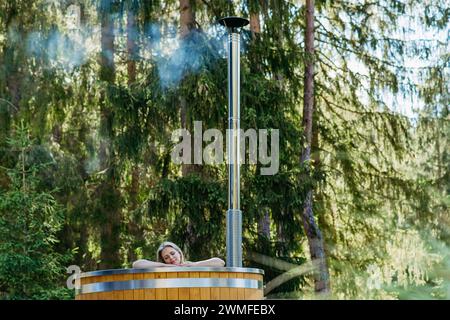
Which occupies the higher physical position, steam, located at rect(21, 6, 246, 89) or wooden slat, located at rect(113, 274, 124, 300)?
steam, located at rect(21, 6, 246, 89)

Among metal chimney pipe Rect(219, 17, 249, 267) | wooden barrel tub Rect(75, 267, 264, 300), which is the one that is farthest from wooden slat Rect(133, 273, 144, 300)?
metal chimney pipe Rect(219, 17, 249, 267)

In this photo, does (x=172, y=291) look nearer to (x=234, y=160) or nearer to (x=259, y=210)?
(x=234, y=160)

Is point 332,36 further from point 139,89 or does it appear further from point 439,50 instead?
point 139,89

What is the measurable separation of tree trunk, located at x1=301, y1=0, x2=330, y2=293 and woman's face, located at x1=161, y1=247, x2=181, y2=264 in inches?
364

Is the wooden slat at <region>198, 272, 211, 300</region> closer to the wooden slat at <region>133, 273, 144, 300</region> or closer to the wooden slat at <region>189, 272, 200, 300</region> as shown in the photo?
the wooden slat at <region>189, 272, 200, 300</region>

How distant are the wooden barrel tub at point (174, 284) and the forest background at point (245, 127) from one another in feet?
23.5

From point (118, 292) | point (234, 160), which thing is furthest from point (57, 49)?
point (118, 292)

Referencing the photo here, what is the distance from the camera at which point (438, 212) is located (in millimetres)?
18844

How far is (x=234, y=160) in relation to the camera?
1088cm

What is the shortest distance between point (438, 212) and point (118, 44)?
729 cm

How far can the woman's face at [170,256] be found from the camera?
8547 millimetres

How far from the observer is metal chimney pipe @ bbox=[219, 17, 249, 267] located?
33.8ft

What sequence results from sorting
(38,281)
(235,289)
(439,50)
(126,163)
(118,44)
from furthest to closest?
(118,44) < (439,50) < (126,163) < (38,281) < (235,289)

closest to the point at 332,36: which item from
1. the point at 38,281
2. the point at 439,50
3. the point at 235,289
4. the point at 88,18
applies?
the point at 439,50
